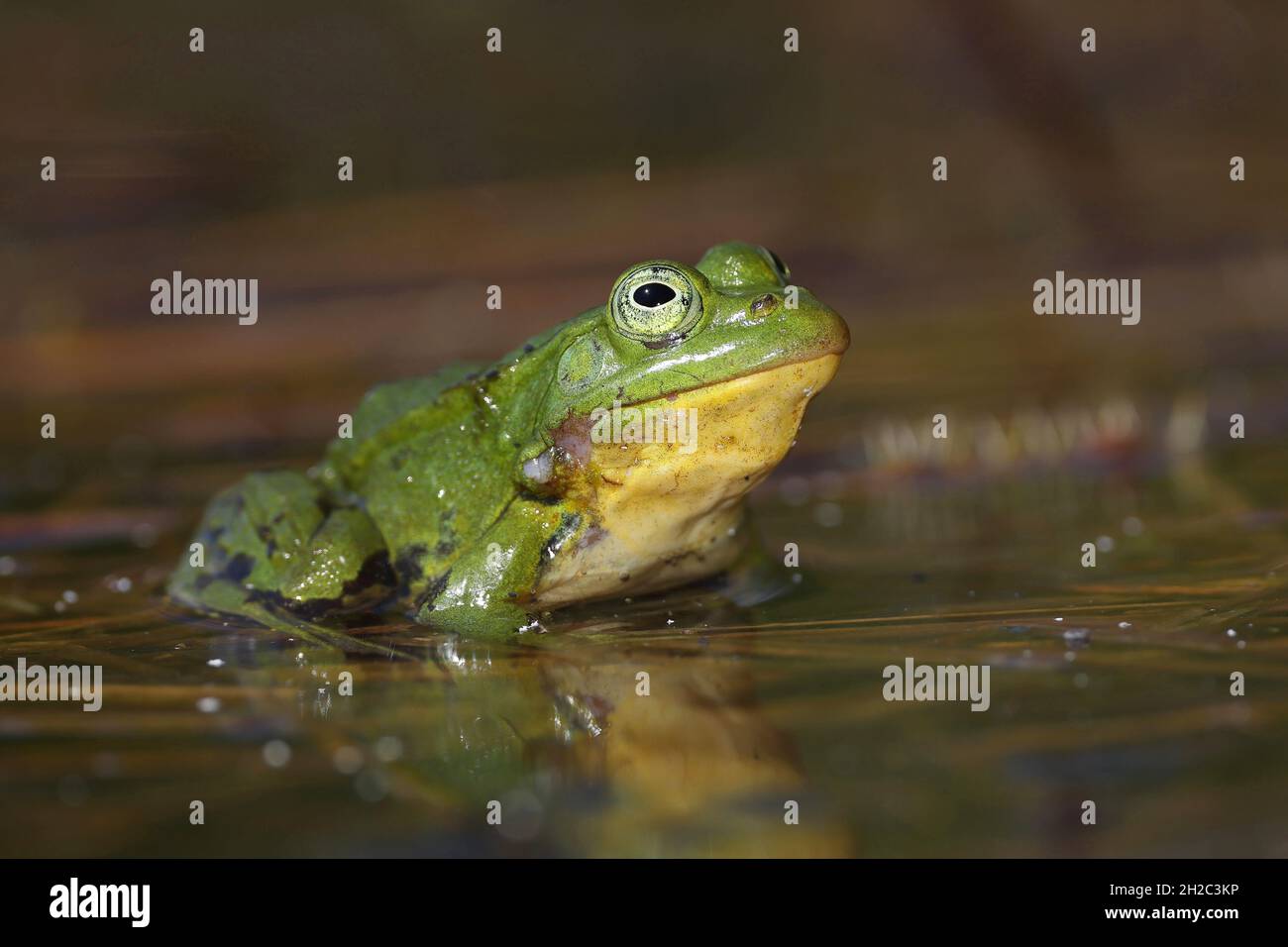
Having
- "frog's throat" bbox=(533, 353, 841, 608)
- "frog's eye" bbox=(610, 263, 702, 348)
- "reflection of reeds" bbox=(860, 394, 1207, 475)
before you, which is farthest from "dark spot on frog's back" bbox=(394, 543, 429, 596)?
"reflection of reeds" bbox=(860, 394, 1207, 475)

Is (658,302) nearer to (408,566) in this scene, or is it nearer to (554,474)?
(554,474)

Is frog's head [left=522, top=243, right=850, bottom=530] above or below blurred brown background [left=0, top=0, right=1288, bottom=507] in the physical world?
below

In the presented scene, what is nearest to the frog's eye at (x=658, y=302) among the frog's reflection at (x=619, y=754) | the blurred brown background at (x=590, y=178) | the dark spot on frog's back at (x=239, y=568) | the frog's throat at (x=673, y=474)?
the frog's throat at (x=673, y=474)

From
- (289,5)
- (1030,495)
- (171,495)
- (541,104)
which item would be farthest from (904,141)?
(171,495)

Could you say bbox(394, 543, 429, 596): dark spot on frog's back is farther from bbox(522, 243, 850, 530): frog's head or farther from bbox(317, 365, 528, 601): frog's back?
bbox(522, 243, 850, 530): frog's head

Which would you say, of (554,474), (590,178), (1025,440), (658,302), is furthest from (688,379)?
(590,178)
